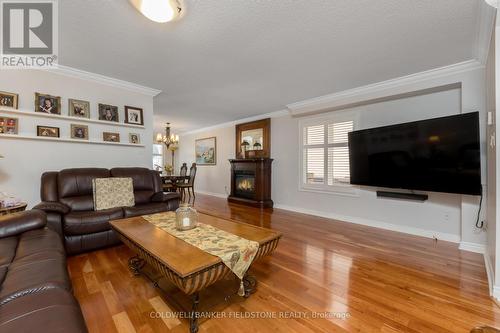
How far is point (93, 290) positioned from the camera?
1.84m

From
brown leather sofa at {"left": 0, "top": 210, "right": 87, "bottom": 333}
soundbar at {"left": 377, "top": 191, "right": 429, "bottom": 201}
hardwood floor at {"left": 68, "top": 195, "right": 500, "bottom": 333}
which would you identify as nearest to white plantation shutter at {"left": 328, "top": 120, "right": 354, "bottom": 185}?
soundbar at {"left": 377, "top": 191, "right": 429, "bottom": 201}

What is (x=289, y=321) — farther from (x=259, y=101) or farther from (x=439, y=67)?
(x=259, y=101)

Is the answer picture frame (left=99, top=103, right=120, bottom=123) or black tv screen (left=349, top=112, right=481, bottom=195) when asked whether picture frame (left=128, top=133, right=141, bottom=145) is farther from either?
black tv screen (left=349, top=112, right=481, bottom=195)

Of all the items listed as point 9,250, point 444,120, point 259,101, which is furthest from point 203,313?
point 259,101

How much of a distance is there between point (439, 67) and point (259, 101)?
2842 mm

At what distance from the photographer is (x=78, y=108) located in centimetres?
333

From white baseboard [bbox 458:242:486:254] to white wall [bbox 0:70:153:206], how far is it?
16.4ft

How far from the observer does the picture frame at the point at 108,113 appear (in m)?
3.53

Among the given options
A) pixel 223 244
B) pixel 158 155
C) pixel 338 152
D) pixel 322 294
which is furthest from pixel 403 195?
pixel 158 155

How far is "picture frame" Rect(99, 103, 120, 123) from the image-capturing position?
3531mm

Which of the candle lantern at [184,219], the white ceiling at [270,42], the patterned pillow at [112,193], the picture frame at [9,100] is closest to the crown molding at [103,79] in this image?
the white ceiling at [270,42]

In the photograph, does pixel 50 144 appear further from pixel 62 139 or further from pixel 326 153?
pixel 326 153

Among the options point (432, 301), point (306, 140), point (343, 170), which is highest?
point (306, 140)

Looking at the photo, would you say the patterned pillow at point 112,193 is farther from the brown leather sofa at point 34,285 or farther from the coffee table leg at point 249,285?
the coffee table leg at point 249,285
